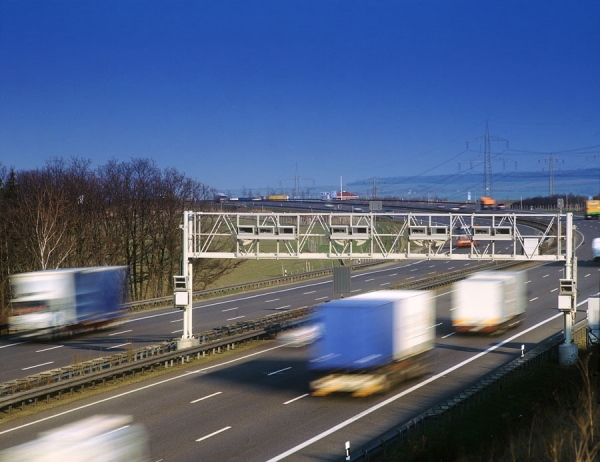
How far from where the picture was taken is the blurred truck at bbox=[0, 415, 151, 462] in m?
10.0

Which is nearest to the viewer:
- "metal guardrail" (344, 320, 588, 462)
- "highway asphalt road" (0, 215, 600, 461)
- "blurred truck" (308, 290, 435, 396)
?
"metal guardrail" (344, 320, 588, 462)

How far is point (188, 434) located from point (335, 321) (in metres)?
5.69

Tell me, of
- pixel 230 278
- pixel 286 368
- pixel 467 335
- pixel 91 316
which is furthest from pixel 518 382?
pixel 230 278

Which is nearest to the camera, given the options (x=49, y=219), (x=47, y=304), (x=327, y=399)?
(x=327, y=399)

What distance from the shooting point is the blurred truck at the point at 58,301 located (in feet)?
112

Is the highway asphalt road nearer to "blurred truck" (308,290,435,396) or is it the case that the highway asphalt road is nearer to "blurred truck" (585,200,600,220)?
"blurred truck" (308,290,435,396)

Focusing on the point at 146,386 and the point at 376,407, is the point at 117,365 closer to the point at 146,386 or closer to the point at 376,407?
the point at 146,386

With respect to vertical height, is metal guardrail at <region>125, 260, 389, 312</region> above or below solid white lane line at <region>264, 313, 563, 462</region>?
above

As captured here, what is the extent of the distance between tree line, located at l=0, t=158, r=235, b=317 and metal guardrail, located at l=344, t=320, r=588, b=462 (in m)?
34.2

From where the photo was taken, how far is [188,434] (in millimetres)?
19297

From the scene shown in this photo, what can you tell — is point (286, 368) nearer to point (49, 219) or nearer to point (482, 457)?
point (482, 457)

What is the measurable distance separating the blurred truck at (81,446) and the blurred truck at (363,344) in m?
10.7

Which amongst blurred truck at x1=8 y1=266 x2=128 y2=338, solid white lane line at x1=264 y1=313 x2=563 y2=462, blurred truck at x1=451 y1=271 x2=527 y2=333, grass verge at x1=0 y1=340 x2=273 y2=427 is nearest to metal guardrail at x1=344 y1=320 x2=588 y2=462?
solid white lane line at x1=264 y1=313 x2=563 y2=462

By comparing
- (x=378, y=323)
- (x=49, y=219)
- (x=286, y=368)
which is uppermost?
(x=49, y=219)
